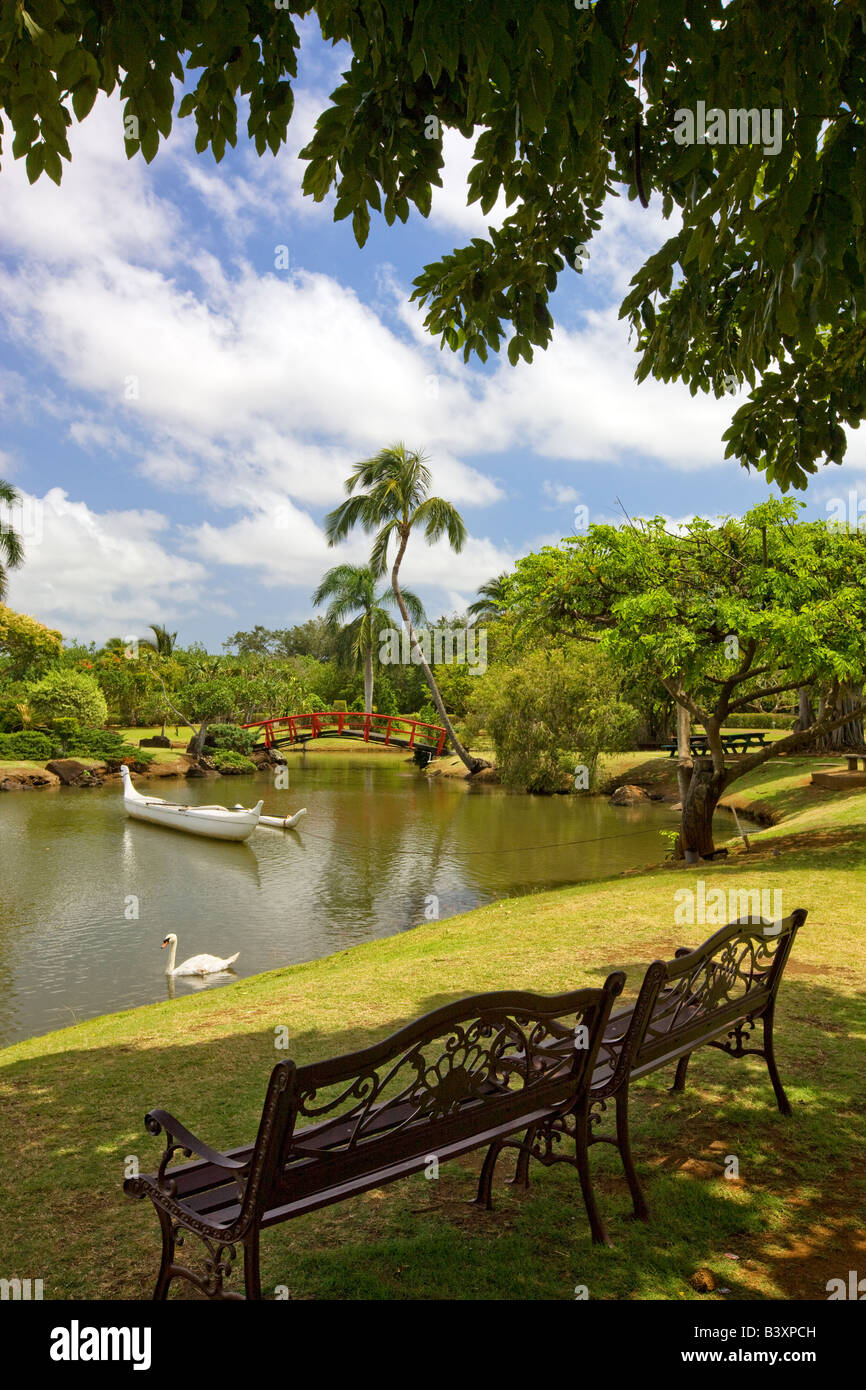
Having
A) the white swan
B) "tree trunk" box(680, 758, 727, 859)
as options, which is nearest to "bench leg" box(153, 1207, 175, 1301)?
the white swan

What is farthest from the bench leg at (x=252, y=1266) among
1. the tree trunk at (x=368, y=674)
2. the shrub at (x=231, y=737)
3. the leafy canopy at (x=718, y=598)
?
the tree trunk at (x=368, y=674)

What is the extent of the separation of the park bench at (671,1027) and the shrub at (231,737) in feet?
109

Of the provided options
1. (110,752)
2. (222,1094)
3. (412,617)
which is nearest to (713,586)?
(222,1094)

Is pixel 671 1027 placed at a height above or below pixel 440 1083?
below

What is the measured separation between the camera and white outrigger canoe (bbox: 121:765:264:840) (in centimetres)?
1902

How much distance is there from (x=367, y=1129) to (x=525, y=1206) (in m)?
1.01

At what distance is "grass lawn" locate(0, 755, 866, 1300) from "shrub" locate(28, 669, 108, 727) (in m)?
30.0

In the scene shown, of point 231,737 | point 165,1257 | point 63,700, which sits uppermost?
point 63,700

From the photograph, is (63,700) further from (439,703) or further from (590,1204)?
(590,1204)

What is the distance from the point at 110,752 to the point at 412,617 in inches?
657

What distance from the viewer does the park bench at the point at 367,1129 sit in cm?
225

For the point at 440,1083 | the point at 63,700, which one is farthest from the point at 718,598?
the point at 63,700

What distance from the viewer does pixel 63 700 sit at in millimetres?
34750

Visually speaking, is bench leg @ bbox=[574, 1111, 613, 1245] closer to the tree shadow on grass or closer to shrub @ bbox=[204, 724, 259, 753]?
the tree shadow on grass
